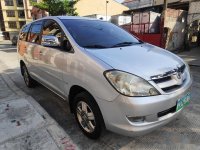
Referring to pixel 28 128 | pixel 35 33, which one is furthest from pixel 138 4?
pixel 28 128

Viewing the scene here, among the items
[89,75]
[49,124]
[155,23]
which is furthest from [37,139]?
[155,23]

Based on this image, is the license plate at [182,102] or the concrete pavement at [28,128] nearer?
the license plate at [182,102]

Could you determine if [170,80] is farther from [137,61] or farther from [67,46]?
[67,46]

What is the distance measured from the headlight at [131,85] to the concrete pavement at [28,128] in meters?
1.07

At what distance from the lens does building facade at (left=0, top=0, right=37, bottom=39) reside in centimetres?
4758

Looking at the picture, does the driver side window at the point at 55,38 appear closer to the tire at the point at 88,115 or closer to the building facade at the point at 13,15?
the tire at the point at 88,115

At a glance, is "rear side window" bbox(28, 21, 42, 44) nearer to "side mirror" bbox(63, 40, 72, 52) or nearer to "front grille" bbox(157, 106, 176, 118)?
"side mirror" bbox(63, 40, 72, 52)

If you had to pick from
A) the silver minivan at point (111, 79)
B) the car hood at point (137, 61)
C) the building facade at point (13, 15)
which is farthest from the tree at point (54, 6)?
the building facade at point (13, 15)

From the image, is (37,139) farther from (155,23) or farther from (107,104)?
(155,23)

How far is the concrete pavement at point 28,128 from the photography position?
8.27 feet

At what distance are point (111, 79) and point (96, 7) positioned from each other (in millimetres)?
28525

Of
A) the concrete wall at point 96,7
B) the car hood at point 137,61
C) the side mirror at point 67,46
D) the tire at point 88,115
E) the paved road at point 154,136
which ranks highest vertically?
the concrete wall at point 96,7

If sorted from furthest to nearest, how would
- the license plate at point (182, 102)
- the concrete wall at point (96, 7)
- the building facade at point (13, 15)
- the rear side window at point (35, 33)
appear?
the building facade at point (13, 15), the concrete wall at point (96, 7), the rear side window at point (35, 33), the license plate at point (182, 102)

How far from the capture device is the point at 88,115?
8.23 feet
